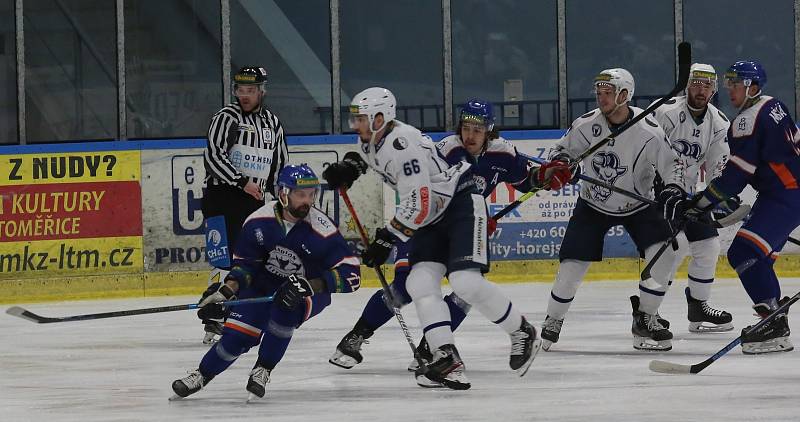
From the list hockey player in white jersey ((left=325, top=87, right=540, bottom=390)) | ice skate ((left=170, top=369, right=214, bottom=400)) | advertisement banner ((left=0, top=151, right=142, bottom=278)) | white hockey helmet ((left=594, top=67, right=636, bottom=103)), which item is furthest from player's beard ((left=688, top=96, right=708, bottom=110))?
advertisement banner ((left=0, top=151, right=142, bottom=278))

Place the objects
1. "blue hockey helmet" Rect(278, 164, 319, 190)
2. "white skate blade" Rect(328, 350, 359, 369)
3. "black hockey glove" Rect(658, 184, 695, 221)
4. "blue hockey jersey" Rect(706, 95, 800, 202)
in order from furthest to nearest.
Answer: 1. "black hockey glove" Rect(658, 184, 695, 221)
2. "blue hockey jersey" Rect(706, 95, 800, 202)
3. "white skate blade" Rect(328, 350, 359, 369)
4. "blue hockey helmet" Rect(278, 164, 319, 190)

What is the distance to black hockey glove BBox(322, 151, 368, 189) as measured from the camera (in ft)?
17.5

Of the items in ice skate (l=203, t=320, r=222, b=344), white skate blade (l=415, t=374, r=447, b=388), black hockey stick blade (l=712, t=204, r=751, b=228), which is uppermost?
black hockey stick blade (l=712, t=204, r=751, b=228)

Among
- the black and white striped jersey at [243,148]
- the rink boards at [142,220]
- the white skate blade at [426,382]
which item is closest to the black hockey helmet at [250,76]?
the black and white striped jersey at [243,148]

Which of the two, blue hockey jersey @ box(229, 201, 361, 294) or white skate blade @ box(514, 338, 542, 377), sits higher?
blue hockey jersey @ box(229, 201, 361, 294)

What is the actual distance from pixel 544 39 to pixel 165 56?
109 inches

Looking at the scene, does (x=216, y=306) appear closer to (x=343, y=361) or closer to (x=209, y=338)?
(x=343, y=361)

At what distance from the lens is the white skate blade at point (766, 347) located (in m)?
5.78

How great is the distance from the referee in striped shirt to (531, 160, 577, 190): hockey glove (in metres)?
1.41

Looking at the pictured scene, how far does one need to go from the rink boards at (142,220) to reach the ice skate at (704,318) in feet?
9.43

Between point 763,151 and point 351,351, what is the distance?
5.92 feet

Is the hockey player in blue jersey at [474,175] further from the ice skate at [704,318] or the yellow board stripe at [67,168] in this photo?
the yellow board stripe at [67,168]

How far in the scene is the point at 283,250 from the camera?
16.7 feet

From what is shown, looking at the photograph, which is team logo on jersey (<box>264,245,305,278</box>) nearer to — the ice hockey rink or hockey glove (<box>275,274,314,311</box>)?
hockey glove (<box>275,274,314,311</box>)
